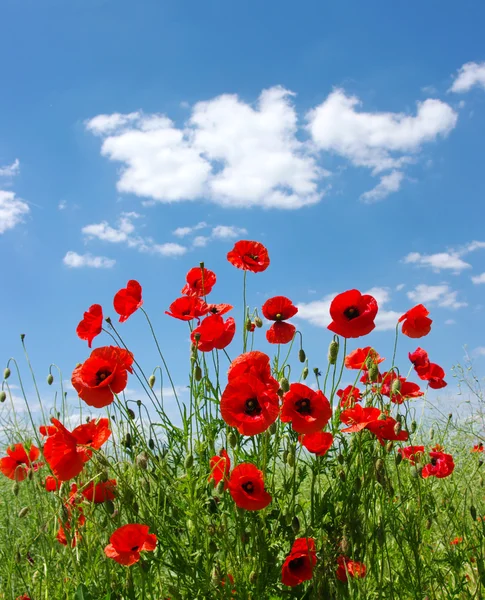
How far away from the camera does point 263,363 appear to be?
1710 millimetres

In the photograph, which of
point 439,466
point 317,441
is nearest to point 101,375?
point 317,441

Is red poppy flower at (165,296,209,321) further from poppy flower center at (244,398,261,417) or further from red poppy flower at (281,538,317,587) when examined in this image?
red poppy flower at (281,538,317,587)

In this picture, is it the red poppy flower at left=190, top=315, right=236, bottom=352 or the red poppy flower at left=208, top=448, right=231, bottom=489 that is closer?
the red poppy flower at left=208, top=448, right=231, bottom=489

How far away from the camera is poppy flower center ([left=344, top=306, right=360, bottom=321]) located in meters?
2.00

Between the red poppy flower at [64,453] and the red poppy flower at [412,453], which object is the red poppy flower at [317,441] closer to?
the red poppy flower at [412,453]

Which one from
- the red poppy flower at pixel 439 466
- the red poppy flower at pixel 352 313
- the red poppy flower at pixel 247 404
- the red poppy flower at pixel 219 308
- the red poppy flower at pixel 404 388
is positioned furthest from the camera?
the red poppy flower at pixel 439 466

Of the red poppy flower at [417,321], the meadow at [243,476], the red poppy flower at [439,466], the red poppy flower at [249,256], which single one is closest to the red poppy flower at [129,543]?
the meadow at [243,476]

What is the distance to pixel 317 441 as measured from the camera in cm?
194

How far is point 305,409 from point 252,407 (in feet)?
0.59

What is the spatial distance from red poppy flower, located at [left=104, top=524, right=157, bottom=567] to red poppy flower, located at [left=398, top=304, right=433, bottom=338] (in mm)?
1139

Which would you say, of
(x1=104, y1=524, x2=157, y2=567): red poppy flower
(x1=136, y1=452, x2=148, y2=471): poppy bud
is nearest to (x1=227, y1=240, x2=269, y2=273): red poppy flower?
(x1=136, y1=452, x2=148, y2=471): poppy bud

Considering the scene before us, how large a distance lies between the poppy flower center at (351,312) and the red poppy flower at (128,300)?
740mm

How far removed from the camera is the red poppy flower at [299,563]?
1.82 m

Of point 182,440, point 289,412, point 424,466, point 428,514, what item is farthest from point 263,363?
point 428,514
